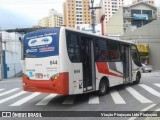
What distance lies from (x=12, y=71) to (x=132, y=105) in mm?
36660

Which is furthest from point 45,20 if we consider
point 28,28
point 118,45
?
point 118,45

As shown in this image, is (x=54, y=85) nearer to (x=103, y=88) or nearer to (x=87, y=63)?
(x=87, y=63)

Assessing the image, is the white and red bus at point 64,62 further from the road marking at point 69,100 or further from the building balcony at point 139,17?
the building balcony at point 139,17

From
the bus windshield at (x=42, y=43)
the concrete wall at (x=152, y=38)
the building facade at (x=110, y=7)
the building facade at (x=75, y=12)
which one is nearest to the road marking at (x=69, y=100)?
the bus windshield at (x=42, y=43)

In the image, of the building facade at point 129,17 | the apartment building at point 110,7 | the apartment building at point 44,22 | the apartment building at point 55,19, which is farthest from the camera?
the apartment building at point 110,7

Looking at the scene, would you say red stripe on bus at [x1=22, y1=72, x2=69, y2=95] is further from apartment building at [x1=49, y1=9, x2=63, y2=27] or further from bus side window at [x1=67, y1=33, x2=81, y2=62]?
apartment building at [x1=49, y1=9, x2=63, y2=27]

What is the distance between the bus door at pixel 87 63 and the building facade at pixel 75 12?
46.3 m

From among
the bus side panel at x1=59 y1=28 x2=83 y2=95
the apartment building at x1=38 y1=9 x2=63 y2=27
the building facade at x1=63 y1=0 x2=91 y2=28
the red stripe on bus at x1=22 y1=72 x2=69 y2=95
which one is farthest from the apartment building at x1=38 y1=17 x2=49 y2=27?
the bus side panel at x1=59 y1=28 x2=83 y2=95

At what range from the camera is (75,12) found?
63.6 metres

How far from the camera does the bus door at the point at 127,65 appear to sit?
18422 mm

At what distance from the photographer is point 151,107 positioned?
37.9ft

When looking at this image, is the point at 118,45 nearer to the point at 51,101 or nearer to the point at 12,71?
the point at 51,101

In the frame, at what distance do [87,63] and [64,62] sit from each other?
1.87 metres

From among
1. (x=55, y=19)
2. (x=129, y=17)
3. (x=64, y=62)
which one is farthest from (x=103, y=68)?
(x=129, y=17)
